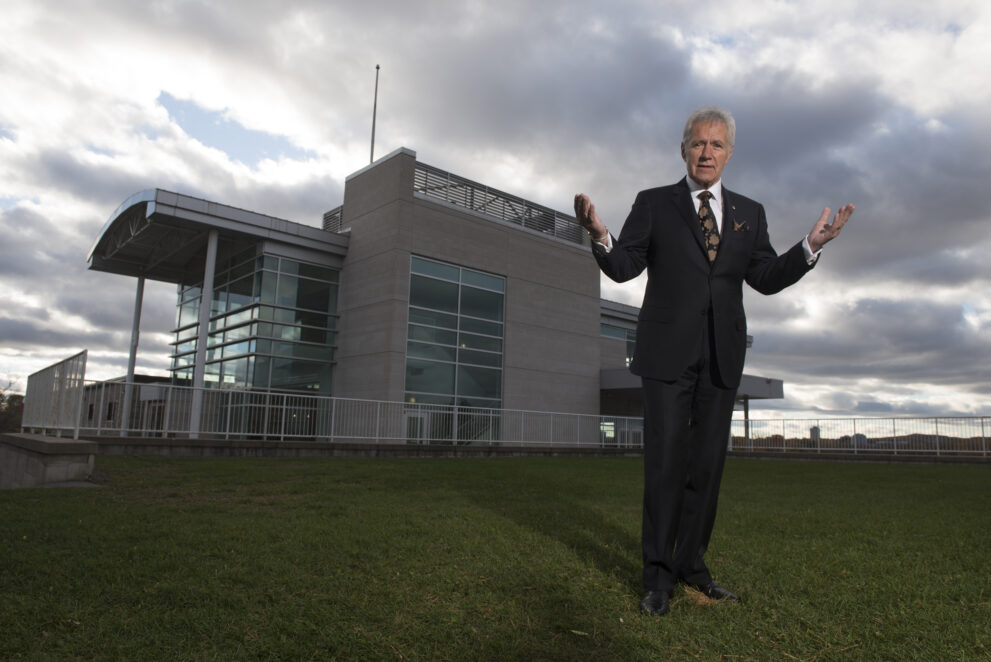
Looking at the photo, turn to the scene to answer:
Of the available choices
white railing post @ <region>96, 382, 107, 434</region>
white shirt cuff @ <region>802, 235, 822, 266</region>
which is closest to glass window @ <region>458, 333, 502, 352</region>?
white railing post @ <region>96, 382, 107, 434</region>

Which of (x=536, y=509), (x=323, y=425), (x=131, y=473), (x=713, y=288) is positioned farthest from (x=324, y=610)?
(x=323, y=425)

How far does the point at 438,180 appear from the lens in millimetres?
22969

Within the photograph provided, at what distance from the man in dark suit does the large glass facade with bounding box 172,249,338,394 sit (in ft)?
65.2

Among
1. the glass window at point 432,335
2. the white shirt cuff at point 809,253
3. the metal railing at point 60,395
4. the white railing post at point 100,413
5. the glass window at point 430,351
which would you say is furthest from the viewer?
the glass window at point 432,335

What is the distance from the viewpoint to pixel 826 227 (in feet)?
8.86

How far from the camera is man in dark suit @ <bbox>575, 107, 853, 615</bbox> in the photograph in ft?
8.66

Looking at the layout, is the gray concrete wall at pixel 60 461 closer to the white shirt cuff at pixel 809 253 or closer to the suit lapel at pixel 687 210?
the suit lapel at pixel 687 210

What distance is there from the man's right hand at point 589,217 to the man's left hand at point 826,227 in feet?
2.94

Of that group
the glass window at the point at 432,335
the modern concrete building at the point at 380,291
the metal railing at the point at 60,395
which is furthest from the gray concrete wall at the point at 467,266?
the metal railing at the point at 60,395

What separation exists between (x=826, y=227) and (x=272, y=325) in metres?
20.4

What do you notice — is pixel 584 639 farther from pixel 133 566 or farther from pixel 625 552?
pixel 133 566

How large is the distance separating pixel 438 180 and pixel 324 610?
21618 mm

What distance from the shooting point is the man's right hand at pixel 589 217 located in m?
2.60

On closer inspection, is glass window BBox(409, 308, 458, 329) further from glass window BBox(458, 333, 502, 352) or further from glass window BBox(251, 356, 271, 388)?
glass window BBox(251, 356, 271, 388)
